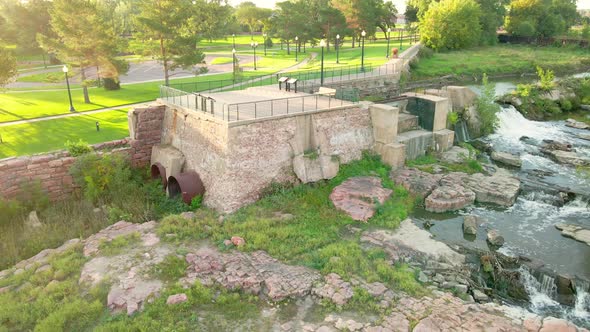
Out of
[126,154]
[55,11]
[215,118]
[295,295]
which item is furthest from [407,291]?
[55,11]

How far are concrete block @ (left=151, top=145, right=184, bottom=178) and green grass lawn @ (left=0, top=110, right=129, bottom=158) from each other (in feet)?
10.6

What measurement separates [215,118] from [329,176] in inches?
247

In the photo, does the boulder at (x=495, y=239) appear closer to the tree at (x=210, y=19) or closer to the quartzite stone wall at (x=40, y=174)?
the quartzite stone wall at (x=40, y=174)

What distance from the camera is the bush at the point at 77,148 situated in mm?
21203

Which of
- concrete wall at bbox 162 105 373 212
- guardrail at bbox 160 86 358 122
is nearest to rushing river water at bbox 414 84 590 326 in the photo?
concrete wall at bbox 162 105 373 212

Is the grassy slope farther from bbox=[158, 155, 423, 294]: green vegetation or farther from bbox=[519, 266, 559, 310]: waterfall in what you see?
bbox=[519, 266, 559, 310]: waterfall

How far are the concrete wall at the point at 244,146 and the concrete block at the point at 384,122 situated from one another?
118 cm

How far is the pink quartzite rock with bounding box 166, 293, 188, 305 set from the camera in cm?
1305

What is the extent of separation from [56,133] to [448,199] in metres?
21.5

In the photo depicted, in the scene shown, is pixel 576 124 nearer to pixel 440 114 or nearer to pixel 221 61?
pixel 440 114

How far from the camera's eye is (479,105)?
32188 mm

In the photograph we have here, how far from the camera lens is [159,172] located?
22.4 m

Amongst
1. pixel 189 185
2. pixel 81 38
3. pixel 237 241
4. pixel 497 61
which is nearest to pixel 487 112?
pixel 189 185

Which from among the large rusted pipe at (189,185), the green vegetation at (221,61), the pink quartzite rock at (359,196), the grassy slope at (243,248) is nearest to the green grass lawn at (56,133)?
the grassy slope at (243,248)
